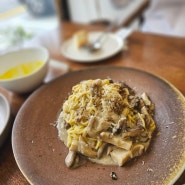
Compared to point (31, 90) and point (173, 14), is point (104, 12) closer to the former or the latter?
point (173, 14)

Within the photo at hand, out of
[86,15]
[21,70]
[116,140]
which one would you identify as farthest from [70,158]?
[86,15]

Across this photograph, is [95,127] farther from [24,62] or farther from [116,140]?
[24,62]

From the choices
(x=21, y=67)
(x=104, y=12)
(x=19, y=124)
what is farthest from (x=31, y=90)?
(x=104, y=12)

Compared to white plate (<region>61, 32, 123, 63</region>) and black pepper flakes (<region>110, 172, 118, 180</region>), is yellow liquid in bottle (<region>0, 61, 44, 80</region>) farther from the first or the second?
black pepper flakes (<region>110, 172, 118, 180</region>)

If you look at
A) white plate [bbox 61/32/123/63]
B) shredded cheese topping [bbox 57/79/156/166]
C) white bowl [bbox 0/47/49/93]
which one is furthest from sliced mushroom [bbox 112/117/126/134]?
white plate [bbox 61/32/123/63]

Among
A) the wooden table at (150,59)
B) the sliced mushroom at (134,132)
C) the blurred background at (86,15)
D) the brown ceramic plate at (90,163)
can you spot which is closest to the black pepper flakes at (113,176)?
the brown ceramic plate at (90,163)

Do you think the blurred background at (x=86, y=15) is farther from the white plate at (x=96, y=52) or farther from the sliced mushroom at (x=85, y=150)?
the sliced mushroom at (x=85, y=150)
